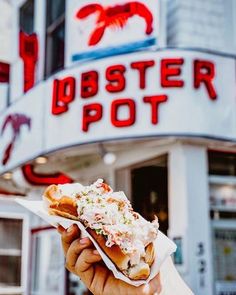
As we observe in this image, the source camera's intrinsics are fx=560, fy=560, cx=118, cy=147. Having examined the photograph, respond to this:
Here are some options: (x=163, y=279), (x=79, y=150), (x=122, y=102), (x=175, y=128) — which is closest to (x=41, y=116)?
(x=79, y=150)

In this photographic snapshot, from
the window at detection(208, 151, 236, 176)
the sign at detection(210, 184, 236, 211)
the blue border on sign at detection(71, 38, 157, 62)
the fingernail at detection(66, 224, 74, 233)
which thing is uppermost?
the blue border on sign at detection(71, 38, 157, 62)

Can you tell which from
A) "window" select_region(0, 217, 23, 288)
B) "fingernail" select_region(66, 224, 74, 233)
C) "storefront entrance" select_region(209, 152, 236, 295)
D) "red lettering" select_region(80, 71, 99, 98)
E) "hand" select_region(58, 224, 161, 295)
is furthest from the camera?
"window" select_region(0, 217, 23, 288)

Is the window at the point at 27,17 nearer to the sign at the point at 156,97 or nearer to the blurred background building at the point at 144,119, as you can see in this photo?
the blurred background building at the point at 144,119

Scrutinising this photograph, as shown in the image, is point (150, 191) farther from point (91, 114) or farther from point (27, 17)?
point (27, 17)

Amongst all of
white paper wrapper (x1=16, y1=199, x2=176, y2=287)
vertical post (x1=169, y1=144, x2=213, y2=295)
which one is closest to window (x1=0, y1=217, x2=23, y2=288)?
vertical post (x1=169, y1=144, x2=213, y2=295)

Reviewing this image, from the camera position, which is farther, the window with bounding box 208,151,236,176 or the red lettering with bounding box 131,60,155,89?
the window with bounding box 208,151,236,176

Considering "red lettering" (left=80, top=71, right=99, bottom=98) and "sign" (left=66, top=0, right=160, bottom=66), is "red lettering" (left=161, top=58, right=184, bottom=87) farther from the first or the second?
"red lettering" (left=80, top=71, right=99, bottom=98)
